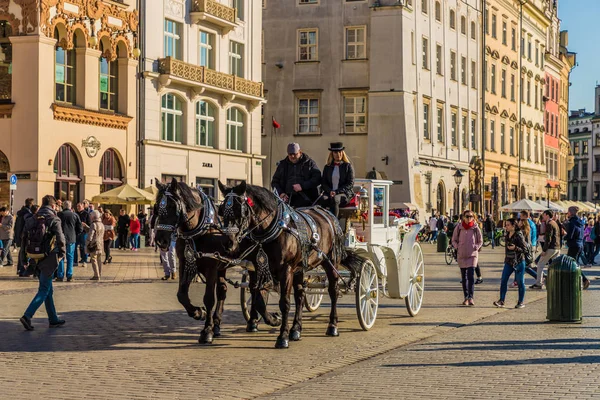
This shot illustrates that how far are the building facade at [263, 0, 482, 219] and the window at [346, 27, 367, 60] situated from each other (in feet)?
0.19

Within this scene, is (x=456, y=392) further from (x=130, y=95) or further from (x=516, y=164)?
(x=516, y=164)

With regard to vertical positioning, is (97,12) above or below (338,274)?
above

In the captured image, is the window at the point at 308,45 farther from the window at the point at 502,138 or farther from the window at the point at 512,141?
the window at the point at 512,141

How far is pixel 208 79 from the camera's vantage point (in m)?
49.1

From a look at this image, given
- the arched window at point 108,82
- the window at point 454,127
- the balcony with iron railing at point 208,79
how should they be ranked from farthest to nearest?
the window at point 454,127 < the balcony with iron railing at point 208,79 < the arched window at point 108,82

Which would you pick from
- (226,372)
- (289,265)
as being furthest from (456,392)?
(289,265)

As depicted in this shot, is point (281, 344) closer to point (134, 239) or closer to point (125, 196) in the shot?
point (125, 196)

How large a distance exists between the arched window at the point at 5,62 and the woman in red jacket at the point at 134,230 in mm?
6460

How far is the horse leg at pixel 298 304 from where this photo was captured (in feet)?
46.7

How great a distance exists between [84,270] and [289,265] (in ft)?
53.2

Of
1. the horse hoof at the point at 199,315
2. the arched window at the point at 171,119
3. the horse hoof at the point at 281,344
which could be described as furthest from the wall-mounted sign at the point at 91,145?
the horse hoof at the point at 281,344

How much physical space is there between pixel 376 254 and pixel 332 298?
172cm

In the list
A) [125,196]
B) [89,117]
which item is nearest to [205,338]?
[125,196]

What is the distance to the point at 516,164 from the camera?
83812 mm
